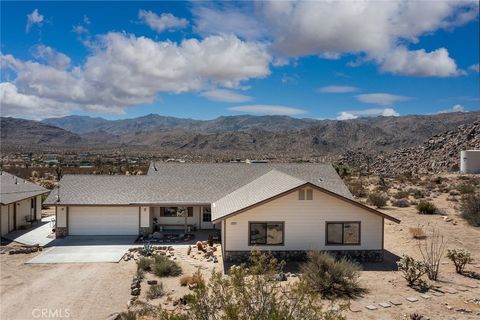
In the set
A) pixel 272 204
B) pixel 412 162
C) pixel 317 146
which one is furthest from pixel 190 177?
pixel 317 146

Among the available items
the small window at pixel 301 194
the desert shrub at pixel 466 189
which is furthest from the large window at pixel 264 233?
the desert shrub at pixel 466 189

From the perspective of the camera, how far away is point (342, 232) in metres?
20.0

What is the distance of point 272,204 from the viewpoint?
19719mm

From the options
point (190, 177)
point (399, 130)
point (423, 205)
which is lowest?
point (423, 205)

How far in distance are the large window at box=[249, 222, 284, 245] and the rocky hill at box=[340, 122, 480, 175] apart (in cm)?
4888

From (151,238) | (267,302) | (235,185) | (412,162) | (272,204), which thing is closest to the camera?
(267,302)

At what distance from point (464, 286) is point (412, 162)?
200 feet

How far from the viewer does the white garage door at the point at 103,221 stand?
25906 millimetres

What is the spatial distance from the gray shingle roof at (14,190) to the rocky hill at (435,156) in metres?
52.0

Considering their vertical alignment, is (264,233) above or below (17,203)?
below

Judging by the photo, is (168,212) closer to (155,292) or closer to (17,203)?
(17,203)

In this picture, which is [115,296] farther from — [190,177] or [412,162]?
[412,162]

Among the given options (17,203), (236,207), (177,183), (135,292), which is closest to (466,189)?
(177,183)

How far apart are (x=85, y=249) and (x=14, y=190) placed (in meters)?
9.14
